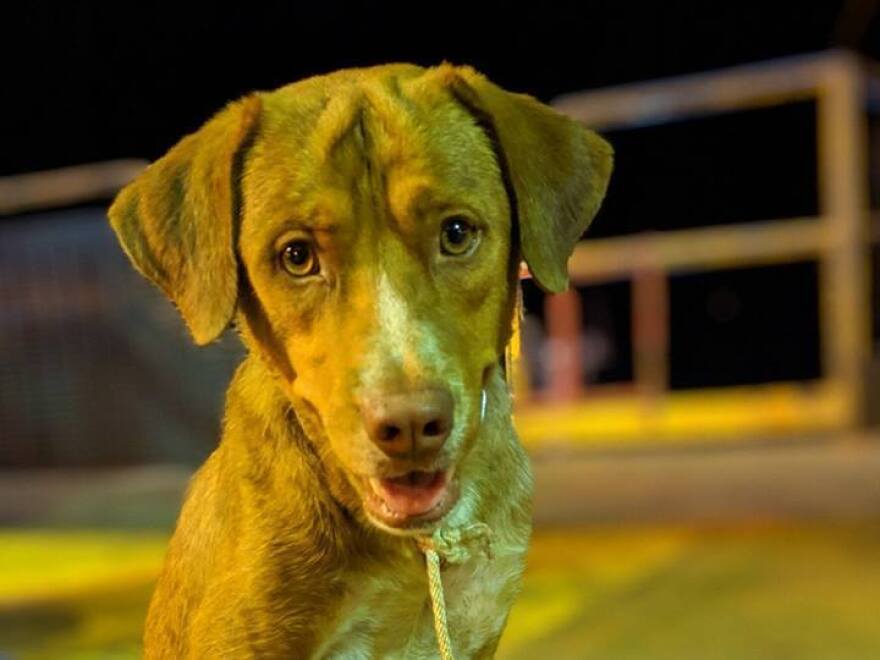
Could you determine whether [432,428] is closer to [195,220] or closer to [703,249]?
[195,220]

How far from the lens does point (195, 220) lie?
1.44 metres

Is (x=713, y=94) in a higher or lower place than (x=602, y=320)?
higher

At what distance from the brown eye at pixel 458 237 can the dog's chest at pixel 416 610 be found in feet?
1.43

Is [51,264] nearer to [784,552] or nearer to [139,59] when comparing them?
[139,59]

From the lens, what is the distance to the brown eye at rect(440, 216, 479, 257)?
4.60 feet

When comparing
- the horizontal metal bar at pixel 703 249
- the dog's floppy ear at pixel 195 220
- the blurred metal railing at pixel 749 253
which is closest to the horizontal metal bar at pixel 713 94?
the blurred metal railing at pixel 749 253

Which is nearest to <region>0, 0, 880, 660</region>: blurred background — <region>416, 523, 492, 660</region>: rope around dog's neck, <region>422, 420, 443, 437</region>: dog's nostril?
<region>416, 523, 492, 660</region>: rope around dog's neck

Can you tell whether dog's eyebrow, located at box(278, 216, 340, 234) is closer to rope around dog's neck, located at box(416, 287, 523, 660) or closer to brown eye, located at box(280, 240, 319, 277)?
brown eye, located at box(280, 240, 319, 277)

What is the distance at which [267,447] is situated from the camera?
1.50 meters

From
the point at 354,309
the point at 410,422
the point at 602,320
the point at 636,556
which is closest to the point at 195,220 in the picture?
the point at 354,309

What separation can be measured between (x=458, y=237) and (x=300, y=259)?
0.21 meters

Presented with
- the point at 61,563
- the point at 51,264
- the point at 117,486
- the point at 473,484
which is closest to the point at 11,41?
the point at 51,264

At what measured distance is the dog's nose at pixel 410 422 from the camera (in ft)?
4.01

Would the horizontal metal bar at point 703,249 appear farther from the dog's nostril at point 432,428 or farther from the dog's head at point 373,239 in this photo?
the dog's nostril at point 432,428
